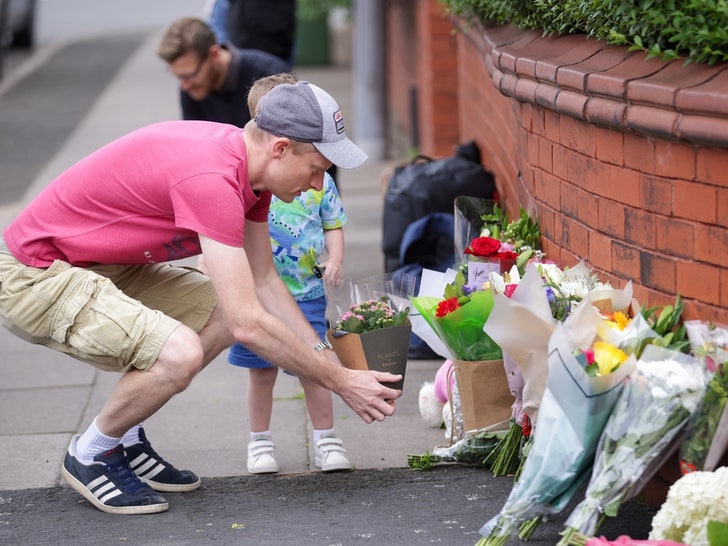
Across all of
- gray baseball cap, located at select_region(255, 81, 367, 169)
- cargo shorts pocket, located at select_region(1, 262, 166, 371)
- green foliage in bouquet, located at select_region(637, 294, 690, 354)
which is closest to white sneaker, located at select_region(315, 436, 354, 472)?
cargo shorts pocket, located at select_region(1, 262, 166, 371)

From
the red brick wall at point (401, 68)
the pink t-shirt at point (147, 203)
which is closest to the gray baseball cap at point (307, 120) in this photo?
the pink t-shirt at point (147, 203)

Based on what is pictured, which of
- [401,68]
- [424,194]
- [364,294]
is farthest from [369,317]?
[401,68]

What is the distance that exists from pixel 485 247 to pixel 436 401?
2.12ft

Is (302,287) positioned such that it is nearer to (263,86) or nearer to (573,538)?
(263,86)

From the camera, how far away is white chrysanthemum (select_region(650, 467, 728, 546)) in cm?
289

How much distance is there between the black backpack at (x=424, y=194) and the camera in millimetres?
5984

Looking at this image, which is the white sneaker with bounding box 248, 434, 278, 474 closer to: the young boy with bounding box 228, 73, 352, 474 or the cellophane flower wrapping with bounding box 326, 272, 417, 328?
the young boy with bounding box 228, 73, 352, 474

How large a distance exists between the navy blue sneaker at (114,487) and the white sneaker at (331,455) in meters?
0.60

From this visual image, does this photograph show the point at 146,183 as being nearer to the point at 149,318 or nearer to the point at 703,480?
the point at 149,318

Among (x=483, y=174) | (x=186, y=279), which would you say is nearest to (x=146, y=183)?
(x=186, y=279)

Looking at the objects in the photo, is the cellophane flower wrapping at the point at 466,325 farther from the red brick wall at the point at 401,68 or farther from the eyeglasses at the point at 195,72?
the red brick wall at the point at 401,68

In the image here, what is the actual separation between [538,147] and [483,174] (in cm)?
Answer: 171

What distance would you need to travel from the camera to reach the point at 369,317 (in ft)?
12.3

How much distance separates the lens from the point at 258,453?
13.7 feet
